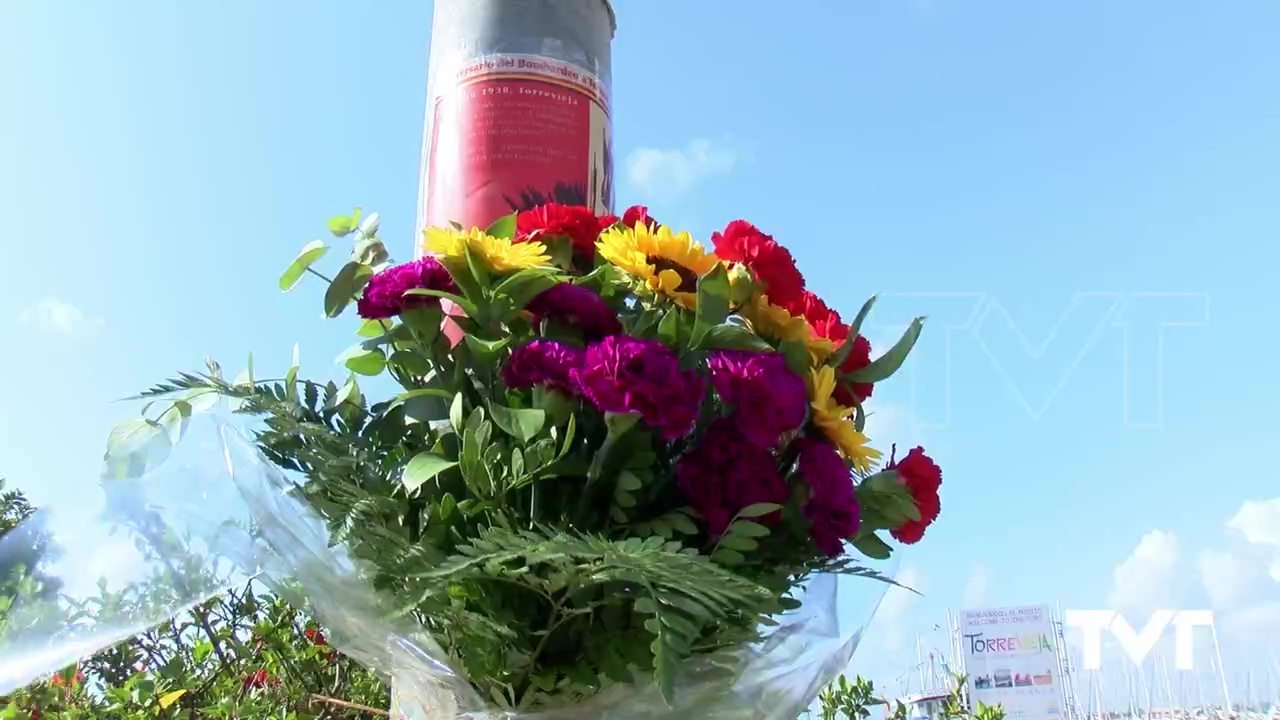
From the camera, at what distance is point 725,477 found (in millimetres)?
923

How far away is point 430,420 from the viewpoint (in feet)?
3.36

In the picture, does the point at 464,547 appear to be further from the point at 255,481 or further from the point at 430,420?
the point at 255,481

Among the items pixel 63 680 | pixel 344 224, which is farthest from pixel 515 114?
pixel 63 680

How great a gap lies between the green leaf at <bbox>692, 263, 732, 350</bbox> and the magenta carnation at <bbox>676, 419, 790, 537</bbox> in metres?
0.10

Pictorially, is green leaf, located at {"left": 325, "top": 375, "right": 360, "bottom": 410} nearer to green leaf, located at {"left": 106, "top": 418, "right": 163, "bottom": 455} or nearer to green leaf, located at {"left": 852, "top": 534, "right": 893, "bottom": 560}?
green leaf, located at {"left": 106, "top": 418, "right": 163, "bottom": 455}

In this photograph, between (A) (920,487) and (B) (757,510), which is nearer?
(B) (757,510)

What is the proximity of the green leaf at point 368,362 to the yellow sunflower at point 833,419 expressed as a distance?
483mm

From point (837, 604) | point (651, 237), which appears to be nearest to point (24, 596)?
point (651, 237)

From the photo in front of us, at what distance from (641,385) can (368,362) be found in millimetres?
387

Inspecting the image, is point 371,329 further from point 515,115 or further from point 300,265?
point 515,115

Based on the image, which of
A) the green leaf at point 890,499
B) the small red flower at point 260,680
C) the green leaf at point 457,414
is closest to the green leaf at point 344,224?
the green leaf at point 457,414

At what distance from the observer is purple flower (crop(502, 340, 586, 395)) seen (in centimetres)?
91

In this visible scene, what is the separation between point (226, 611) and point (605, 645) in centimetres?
175

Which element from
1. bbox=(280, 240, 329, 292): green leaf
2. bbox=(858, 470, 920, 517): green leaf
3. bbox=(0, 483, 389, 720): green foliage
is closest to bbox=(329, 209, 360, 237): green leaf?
bbox=(280, 240, 329, 292): green leaf
